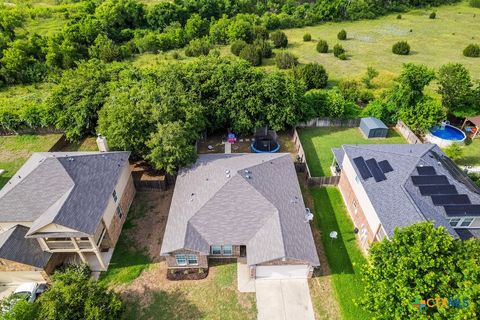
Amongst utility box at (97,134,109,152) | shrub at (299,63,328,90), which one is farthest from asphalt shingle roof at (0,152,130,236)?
shrub at (299,63,328,90)

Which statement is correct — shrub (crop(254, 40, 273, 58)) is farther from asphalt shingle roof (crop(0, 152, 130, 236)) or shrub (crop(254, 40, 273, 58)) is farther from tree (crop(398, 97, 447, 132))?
asphalt shingle roof (crop(0, 152, 130, 236))

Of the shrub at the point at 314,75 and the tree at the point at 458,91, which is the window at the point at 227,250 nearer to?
the shrub at the point at 314,75

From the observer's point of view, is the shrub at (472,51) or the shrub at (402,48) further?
the shrub at (402,48)

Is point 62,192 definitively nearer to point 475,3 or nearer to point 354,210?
point 354,210

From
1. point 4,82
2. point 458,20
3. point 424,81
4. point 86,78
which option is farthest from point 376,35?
point 4,82

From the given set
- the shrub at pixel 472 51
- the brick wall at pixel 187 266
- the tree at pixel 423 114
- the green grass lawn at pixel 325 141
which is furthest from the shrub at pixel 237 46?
the brick wall at pixel 187 266

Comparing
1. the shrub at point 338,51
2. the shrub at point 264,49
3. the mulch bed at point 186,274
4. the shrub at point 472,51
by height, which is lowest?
the mulch bed at point 186,274

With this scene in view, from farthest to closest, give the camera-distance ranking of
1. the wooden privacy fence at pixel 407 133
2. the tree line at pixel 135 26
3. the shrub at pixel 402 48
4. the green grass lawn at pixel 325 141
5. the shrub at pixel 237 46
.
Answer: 1. the shrub at pixel 402 48
2. the shrub at pixel 237 46
3. the tree line at pixel 135 26
4. the wooden privacy fence at pixel 407 133
5. the green grass lawn at pixel 325 141

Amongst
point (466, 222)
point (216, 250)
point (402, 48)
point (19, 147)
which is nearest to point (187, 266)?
point (216, 250)
